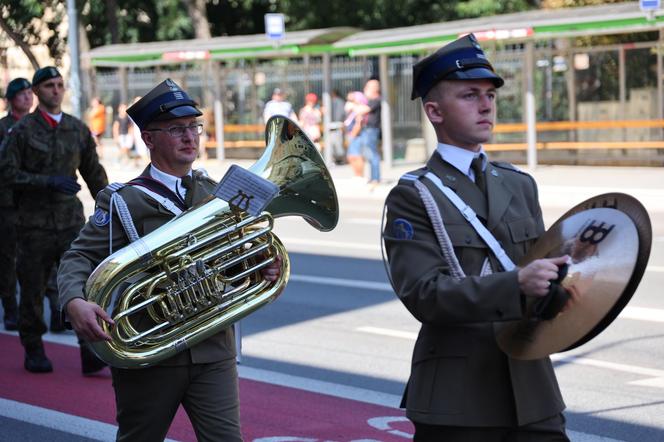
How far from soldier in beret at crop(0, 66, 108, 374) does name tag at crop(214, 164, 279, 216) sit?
3.52m

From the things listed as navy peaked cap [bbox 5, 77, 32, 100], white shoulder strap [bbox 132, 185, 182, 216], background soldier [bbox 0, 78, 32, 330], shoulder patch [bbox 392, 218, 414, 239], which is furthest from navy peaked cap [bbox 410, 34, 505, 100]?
navy peaked cap [bbox 5, 77, 32, 100]

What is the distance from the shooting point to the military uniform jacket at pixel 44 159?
7.51 meters

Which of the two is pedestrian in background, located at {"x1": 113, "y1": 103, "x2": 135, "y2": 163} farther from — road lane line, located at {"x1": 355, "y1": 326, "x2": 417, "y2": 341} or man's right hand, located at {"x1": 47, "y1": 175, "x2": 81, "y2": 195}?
man's right hand, located at {"x1": 47, "y1": 175, "x2": 81, "y2": 195}

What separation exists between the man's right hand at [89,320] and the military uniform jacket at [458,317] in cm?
110

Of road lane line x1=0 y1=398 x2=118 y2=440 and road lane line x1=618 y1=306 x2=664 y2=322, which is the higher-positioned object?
road lane line x1=0 y1=398 x2=118 y2=440

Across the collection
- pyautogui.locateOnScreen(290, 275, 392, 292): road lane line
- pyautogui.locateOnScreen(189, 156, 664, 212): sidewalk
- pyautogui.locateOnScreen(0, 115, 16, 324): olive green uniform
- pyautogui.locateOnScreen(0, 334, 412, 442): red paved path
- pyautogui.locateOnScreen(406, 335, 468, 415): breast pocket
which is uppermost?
pyautogui.locateOnScreen(406, 335, 468, 415): breast pocket

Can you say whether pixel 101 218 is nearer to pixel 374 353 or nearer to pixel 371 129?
pixel 374 353

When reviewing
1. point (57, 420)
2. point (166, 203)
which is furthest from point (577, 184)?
point (166, 203)

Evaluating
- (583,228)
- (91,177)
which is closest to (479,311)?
(583,228)

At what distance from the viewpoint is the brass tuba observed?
13.1ft

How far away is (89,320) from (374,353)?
14.6ft

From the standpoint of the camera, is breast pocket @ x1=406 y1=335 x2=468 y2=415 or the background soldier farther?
the background soldier

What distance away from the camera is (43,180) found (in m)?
7.39

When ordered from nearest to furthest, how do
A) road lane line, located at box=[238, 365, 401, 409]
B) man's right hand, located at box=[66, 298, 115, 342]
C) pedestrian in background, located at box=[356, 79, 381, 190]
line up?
man's right hand, located at box=[66, 298, 115, 342] → road lane line, located at box=[238, 365, 401, 409] → pedestrian in background, located at box=[356, 79, 381, 190]
